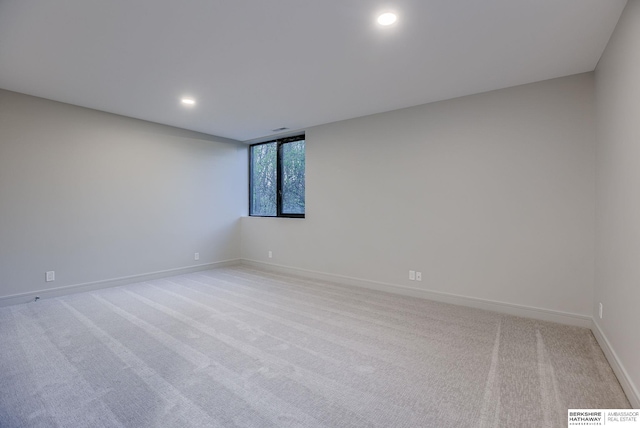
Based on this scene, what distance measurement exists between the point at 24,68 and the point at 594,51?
5.26 m

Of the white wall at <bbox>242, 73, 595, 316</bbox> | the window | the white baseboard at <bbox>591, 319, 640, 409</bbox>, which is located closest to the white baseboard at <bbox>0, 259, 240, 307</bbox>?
the window

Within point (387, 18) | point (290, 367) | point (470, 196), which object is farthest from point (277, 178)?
point (290, 367)

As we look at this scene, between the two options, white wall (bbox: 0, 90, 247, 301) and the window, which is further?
the window

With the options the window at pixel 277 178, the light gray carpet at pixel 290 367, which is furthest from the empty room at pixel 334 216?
the window at pixel 277 178

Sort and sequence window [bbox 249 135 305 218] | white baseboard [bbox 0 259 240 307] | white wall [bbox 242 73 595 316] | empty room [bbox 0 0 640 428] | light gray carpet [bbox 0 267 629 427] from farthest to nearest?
window [bbox 249 135 305 218] → white baseboard [bbox 0 259 240 307] → white wall [bbox 242 73 595 316] → empty room [bbox 0 0 640 428] → light gray carpet [bbox 0 267 629 427]

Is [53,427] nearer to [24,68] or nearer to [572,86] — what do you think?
[24,68]

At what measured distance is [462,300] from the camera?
3.57m

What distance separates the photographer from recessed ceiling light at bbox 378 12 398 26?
2073mm

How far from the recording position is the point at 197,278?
16.0 ft

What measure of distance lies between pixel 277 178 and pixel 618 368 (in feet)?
16.5

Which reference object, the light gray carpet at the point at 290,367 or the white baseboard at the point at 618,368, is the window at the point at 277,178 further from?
the white baseboard at the point at 618,368

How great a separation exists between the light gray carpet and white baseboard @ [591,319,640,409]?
2.4 inches

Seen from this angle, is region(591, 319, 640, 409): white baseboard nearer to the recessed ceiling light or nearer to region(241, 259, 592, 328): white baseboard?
region(241, 259, 592, 328): white baseboard

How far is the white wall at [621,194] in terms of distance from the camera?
5.86 feet
